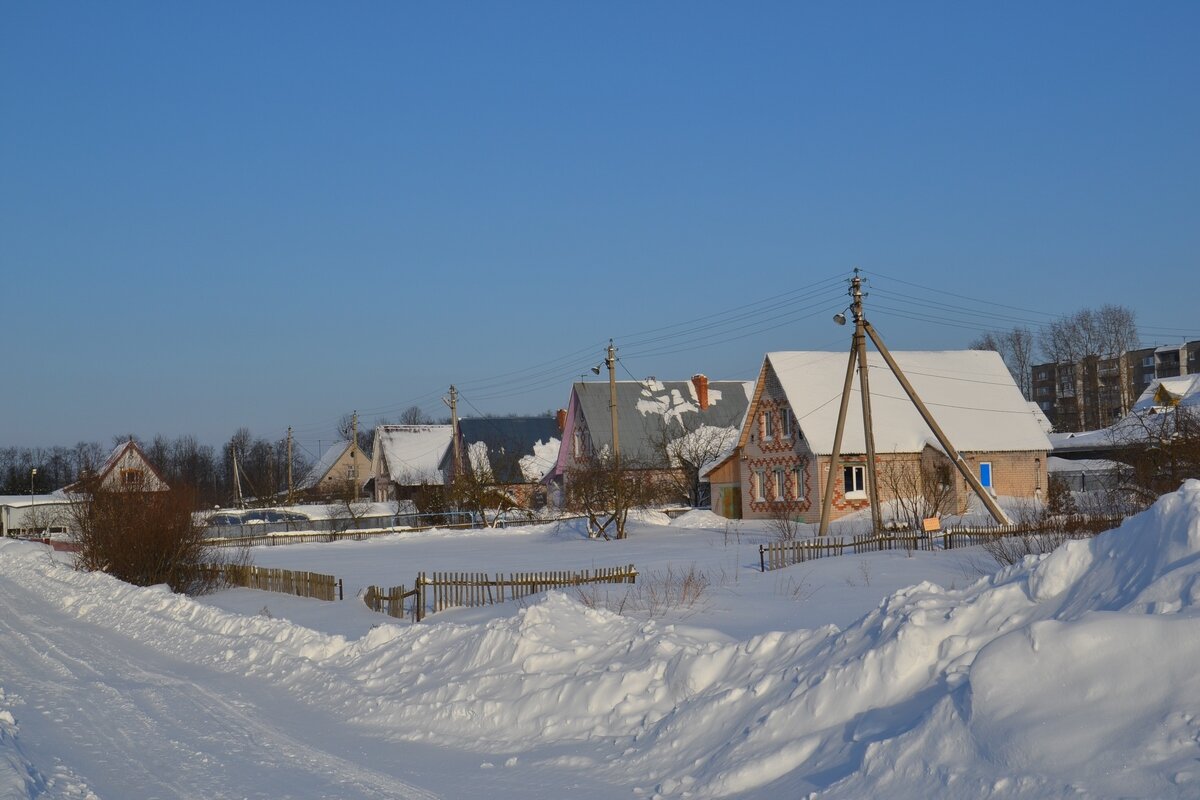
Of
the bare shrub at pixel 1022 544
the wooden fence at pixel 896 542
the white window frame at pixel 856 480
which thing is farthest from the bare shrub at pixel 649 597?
the white window frame at pixel 856 480

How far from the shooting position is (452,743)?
10.5m

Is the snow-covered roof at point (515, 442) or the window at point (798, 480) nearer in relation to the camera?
the window at point (798, 480)

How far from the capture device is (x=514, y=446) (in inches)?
2918

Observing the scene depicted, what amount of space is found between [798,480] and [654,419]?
58.0ft

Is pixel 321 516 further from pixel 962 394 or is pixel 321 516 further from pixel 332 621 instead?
pixel 332 621

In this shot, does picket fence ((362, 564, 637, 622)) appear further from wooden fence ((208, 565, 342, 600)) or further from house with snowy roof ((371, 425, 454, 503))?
house with snowy roof ((371, 425, 454, 503))

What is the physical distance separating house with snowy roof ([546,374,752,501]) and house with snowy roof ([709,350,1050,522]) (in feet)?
27.8

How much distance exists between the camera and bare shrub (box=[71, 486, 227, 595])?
2942cm

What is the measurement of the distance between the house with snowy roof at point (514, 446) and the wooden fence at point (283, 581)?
37765mm

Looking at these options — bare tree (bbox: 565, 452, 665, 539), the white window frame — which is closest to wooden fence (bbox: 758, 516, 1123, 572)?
bare tree (bbox: 565, 452, 665, 539)

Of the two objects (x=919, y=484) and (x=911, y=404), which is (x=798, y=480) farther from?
(x=911, y=404)

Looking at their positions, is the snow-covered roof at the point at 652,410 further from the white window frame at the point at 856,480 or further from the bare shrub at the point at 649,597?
the bare shrub at the point at 649,597

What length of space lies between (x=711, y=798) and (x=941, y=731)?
166 centimetres

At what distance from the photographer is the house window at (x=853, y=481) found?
46250mm
